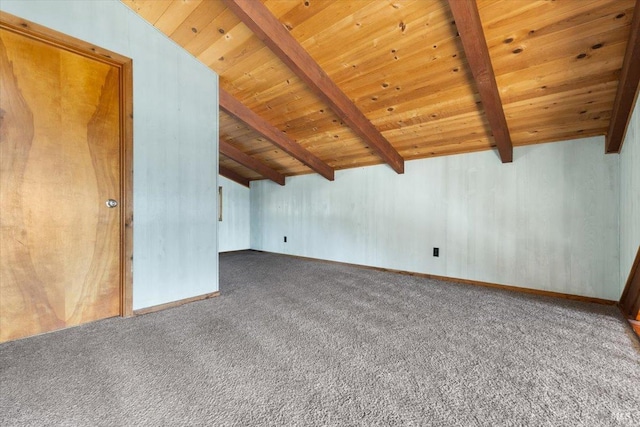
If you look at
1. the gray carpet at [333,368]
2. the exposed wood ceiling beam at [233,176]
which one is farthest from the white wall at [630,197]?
the exposed wood ceiling beam at [233,176]

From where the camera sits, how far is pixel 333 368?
1.38 metres

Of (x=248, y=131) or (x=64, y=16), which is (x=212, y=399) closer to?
(x=64, y=16)

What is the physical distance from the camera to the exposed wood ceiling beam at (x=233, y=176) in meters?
5.59

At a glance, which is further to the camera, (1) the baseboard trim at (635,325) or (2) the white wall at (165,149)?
(2) the white wall at (165,149)

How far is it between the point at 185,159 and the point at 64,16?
1201 mm

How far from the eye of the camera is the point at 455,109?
256 cm

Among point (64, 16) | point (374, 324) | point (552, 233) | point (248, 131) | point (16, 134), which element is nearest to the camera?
point (16, 134)

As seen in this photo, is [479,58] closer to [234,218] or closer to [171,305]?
[171,305]

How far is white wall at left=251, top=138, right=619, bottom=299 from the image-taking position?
2.54 meters

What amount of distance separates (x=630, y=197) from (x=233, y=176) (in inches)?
228

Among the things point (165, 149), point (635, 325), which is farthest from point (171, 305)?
point (635, 325)

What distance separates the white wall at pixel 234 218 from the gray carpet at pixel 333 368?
140 inches

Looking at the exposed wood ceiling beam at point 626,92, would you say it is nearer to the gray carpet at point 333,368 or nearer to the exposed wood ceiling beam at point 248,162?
the gray carpet at point 333,368

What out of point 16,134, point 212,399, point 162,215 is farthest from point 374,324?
point 16,134
